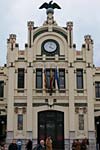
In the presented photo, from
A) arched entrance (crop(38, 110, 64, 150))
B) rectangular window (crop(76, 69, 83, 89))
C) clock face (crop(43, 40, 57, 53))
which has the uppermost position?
clock face (crop(43, 40, 57, 53))

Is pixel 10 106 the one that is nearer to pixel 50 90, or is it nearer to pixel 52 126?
pixel 50 90

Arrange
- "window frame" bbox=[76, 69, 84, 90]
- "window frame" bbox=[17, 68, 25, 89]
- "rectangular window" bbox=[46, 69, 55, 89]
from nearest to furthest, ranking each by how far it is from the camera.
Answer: "rectangular window" bbox=[46, 69, 55, 89]
"window frame" bbox=[17, 68, 25, 89]
"window frame" bbox=[76, 69, 84, 90]

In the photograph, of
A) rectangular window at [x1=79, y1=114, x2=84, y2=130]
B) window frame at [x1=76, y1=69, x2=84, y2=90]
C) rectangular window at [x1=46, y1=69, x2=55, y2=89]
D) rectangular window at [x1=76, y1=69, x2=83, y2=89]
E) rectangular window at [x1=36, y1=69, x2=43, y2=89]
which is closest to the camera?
rectangular window at [x1=79, y1=114, x2=84, y2=130]

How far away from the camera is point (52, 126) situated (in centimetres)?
4109

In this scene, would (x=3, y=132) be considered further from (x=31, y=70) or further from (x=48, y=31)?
(x=48, y=31)

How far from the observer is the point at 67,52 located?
42.6 metres

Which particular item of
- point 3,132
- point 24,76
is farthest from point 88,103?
point 3,132

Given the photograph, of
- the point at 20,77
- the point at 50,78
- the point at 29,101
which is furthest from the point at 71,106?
the point at 20,77

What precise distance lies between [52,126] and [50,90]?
397 centimetres

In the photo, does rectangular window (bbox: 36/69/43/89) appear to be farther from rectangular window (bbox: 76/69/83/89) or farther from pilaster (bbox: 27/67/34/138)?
rectangular window (bbox: 76/69/83/89)

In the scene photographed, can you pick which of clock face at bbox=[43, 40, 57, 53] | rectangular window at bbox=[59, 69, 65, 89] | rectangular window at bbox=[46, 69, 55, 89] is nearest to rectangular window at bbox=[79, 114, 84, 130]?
rectangular window at bbox=[59, 69, 65, 89]

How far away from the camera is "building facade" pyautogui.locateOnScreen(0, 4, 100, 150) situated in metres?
40.8

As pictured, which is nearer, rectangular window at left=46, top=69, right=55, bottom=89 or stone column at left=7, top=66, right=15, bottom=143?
stone column at left=7, top=66, right=15, bottom=143

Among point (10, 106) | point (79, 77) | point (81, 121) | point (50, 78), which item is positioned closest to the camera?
point (10, 106)
